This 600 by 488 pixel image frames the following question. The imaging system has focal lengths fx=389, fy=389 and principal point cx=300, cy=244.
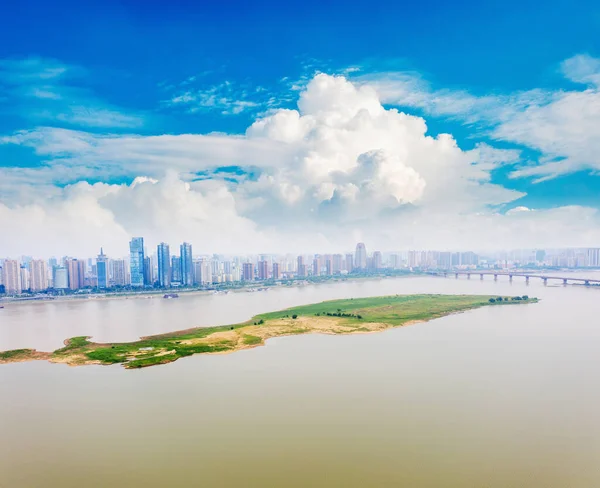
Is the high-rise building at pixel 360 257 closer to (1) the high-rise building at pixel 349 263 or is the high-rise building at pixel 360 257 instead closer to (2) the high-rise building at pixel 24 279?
(1) the high-rise building at pixel 349 263

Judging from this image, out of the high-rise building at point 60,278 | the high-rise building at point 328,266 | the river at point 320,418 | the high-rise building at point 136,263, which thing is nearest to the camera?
the river at point 320,418

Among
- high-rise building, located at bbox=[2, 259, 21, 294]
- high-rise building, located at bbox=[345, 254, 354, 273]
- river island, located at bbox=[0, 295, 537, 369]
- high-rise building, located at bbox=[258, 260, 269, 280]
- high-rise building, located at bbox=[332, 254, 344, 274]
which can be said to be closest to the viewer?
river island, located at bbox=[0, 295, 537, 369]

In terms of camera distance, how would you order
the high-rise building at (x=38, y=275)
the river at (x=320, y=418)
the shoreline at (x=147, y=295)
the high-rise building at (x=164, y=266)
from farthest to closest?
1. the high-rise building at (x=164, y=266)
2. the high-rise building at (x=38, y=275)
3. the shoreline at (x=147, y=295)
4. the river at (x=320, y=418)

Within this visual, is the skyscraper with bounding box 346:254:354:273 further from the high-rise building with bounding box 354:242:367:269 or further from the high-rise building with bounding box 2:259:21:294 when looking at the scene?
the high-rise building with bounding box 2:259:21:294

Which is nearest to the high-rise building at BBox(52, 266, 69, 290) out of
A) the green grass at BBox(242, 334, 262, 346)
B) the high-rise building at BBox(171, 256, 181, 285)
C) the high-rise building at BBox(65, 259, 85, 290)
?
the high-rise building at BBox(65, 259, 85, 290)

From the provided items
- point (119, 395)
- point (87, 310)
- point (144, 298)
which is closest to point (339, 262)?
point (144, 298)

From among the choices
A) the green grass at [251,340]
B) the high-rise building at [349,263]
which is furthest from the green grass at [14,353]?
the high-rise building at [349,263]

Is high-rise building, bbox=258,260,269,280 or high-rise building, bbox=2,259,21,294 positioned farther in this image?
high-rise building, bbox=258,260,269,280
